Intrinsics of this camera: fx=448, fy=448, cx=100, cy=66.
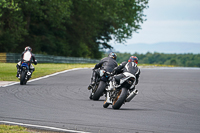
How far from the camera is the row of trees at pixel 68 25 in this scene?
4950 centimetres

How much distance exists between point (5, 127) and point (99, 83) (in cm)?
543

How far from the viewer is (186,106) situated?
12.6m

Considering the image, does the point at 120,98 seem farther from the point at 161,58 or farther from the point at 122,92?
the point at 161,58

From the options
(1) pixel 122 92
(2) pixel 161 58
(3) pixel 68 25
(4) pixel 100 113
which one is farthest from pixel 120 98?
(2) pixel 161 58

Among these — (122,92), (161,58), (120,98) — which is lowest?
(161,58)

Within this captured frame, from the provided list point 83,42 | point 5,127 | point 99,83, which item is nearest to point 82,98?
point 99,83

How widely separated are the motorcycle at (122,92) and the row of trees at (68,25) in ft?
112

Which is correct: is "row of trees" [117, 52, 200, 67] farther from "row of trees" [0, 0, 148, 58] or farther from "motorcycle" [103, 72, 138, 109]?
"motorcycle" [103, 72, 138, 109]

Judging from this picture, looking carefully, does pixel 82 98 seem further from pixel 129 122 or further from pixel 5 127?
pixel 5 127

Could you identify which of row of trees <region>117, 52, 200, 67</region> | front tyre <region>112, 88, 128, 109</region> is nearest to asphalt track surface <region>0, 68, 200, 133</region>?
front tyre <region>112, 88, 128, 109</region>

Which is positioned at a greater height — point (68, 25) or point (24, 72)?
point (68, 25)

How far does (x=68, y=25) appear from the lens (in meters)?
67.7

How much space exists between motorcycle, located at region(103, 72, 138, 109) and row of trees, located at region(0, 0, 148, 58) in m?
34.2

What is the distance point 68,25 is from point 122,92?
5720 centimetres
